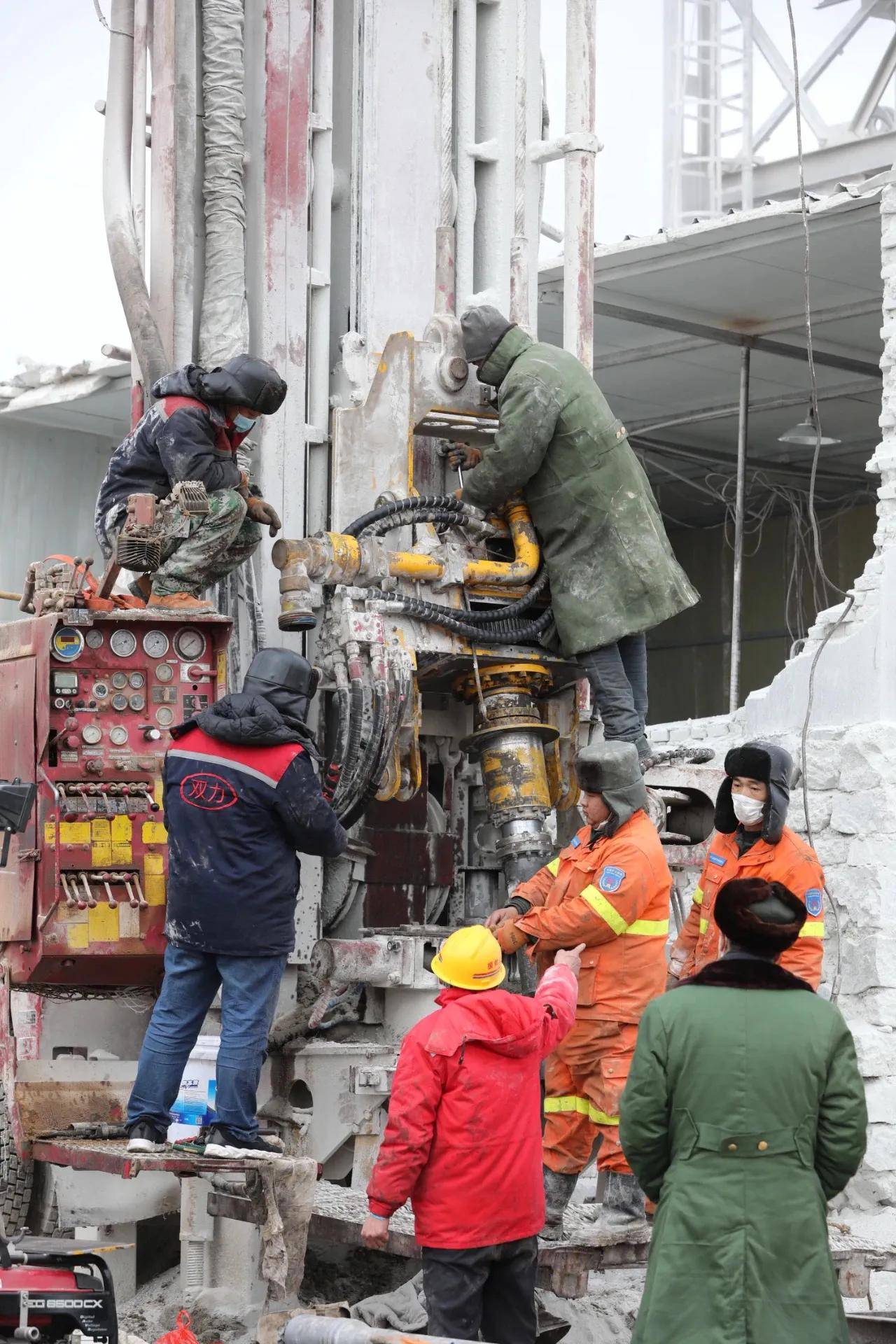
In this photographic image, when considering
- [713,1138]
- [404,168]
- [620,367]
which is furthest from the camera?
[620,367]

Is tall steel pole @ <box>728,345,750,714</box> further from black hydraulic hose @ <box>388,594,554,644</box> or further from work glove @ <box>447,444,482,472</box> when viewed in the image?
black hydraulic hose @ <box>388,594,554,644</box>

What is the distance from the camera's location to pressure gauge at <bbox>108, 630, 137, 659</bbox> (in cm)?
722

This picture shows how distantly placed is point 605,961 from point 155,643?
2241 millimetres

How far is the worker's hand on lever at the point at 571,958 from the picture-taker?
20.2 ft

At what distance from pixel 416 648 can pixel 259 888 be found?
1.94 metres

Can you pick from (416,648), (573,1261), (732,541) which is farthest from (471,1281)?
(732,541)

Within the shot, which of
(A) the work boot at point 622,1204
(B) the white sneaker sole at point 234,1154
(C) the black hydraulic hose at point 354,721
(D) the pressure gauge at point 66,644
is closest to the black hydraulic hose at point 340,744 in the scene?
(C) the black hydraulic hose at point 354,721

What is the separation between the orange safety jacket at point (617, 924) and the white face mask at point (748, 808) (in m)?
0.36

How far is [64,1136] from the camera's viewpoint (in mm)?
6777

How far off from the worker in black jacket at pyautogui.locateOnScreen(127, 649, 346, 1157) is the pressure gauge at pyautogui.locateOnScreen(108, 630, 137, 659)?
38.4 inches

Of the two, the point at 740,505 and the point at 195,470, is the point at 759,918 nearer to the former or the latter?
the point at 195,470

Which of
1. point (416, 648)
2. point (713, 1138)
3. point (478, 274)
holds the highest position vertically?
point (478, 274)

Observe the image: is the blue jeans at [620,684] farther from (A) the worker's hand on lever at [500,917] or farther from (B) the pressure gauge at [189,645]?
(B) the pressure gauge at [189,645]

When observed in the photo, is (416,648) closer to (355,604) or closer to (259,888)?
(355,604)
